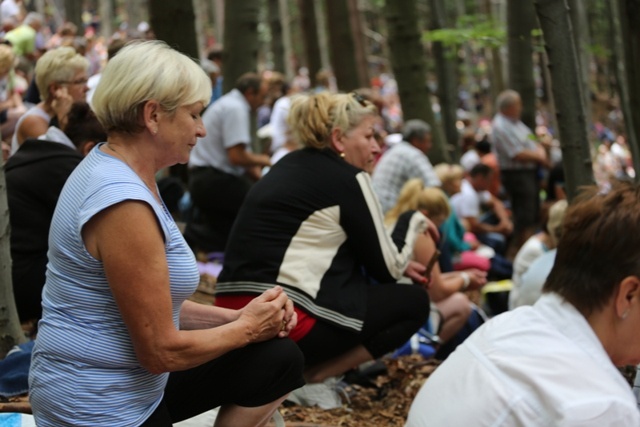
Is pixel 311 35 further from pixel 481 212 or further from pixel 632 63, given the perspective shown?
pixel 632 63

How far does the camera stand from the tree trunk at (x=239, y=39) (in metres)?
9.92

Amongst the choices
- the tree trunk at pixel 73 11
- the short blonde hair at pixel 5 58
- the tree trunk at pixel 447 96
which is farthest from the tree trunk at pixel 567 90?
the tree trunk at pixel 73 11

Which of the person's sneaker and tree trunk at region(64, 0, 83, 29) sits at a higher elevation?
tree trunk at region(64, 0, 83, 29)

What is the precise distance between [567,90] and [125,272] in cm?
284

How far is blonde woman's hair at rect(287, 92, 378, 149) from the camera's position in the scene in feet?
16.3

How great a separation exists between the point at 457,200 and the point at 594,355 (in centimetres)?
990

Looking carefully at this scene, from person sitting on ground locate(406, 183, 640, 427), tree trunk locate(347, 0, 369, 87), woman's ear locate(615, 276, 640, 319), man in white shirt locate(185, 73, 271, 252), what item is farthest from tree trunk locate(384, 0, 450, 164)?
woman's ear locate(615, 276, 640, 319)

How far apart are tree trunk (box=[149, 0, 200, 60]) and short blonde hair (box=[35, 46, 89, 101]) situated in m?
3.07

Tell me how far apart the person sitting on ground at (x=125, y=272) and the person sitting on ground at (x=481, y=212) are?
873 cm

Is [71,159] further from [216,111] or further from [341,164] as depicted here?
[216,111]

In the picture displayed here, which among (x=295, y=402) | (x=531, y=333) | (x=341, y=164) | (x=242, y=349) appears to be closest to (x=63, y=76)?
(x=341, y=164)

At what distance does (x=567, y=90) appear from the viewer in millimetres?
4891

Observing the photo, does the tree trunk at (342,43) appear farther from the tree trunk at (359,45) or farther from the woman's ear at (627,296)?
the woman's ear at (627,296)

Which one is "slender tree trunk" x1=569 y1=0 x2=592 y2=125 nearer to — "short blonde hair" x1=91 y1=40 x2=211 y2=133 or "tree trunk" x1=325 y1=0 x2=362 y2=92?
"short blonde hair" x1=91 y1=40 x2=211 y2=133
